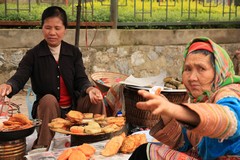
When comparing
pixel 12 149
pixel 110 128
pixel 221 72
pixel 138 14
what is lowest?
pixel 12 149

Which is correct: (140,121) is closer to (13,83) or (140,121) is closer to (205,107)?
(13,83)

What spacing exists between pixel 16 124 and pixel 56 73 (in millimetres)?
798

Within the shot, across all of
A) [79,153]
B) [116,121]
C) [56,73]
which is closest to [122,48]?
[56,73]

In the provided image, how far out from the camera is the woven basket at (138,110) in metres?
3.98

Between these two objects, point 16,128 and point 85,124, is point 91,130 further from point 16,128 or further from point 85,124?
point 16,128

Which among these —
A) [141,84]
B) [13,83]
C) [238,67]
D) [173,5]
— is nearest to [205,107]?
[13,83]

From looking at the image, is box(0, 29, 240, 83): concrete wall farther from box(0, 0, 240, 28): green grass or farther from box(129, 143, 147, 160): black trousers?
box(129, 143, 147, 160): black trousers

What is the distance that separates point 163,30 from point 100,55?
3.93 feet

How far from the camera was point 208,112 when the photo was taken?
1.59 meters

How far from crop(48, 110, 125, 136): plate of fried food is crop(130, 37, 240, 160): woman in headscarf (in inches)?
40.9

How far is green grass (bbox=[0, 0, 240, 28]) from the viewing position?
20.4 feet

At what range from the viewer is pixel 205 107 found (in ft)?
5.29

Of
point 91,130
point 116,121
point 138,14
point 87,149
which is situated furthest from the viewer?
point 138,14

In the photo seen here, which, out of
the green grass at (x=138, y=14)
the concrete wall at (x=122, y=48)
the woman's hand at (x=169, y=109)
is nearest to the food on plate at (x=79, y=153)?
the woman's hand at (x=169, y=109)
